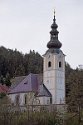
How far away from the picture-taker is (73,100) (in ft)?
131

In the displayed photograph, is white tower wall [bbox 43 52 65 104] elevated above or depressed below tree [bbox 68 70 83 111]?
above

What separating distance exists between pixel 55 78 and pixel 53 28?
7.41 meters

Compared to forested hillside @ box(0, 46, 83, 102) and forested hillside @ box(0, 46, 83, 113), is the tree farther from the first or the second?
forested hillside @ box(0, 46, 83, 102)

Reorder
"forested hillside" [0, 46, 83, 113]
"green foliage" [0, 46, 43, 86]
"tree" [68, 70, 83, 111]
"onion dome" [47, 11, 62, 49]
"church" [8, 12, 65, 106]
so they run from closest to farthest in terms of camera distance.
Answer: "tree" [68, 70, 83, 111]
"church" [8, 12, 65, 106]
"onion dome" [47, 11, 62, 49]
"forested hillside" [0, 46, 83, 113]
"green foliage" [0, 46, 43, 86]

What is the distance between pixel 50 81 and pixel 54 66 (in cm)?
230

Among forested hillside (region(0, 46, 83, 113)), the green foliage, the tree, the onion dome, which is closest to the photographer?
the tree

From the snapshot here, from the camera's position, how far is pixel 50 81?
208 feet

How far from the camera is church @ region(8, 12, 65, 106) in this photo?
62156 mm

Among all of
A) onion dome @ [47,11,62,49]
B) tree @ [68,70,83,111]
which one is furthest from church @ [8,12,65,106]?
tree @ [68,70,83,111]

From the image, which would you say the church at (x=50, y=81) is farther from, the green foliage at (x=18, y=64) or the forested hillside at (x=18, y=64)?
the green foliage at (x=18, y=64)

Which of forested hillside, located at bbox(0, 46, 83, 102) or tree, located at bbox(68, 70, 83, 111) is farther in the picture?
forested hillside, located at bbox(0, 46, 83, 102)

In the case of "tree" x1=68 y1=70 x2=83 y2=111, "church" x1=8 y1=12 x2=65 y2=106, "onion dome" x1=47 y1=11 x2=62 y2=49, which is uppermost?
"onion dome" x1=47 y1=11 x2=62 y2=49

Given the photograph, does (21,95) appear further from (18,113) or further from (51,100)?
(18,113)

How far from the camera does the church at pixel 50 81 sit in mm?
62156
